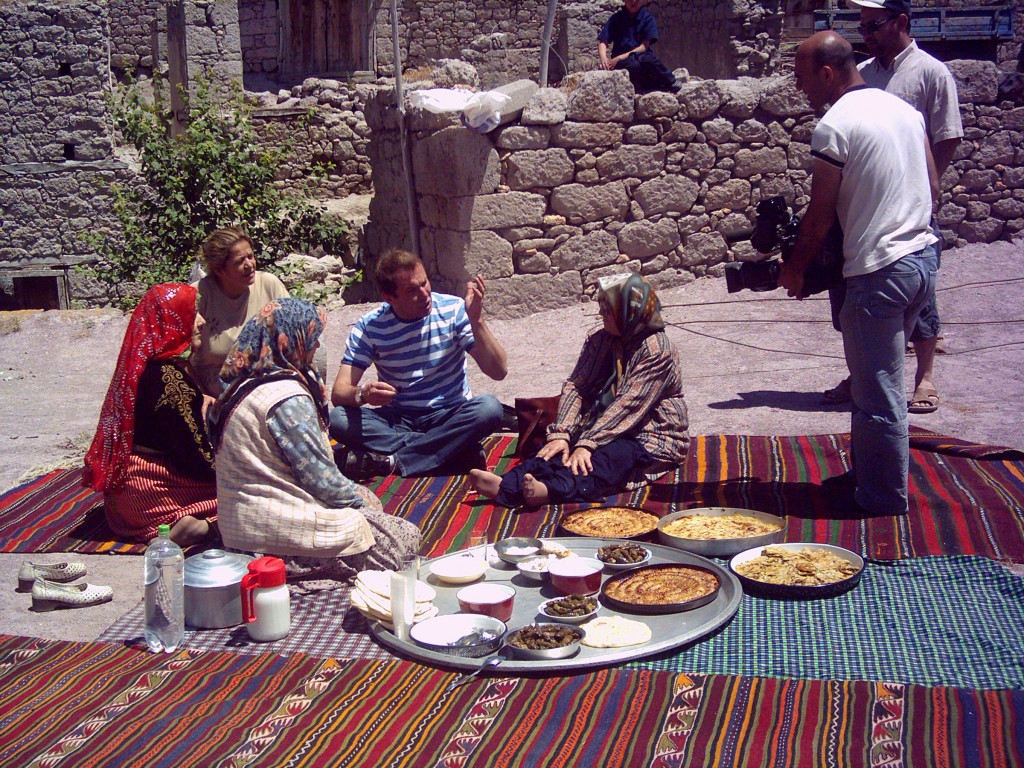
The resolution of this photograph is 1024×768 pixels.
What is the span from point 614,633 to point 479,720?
0.51 m

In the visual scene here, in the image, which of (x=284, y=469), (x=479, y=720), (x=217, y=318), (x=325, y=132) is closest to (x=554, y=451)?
(x=284, y=469)

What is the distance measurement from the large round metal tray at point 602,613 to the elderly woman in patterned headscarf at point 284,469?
0.98 ft

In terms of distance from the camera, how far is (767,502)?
4121 mm

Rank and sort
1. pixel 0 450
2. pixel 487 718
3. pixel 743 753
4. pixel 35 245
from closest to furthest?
pixel 743 753
pixel 487 718
pixel 0 450
pixel 35 245

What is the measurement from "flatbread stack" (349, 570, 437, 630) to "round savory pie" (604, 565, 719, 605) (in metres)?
0.54

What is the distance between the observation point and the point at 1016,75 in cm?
900

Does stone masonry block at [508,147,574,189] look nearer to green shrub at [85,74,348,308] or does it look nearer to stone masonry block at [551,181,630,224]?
stone masonry block at [551,181,630,224]

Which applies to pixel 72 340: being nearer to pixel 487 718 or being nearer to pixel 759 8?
pixel 487 718

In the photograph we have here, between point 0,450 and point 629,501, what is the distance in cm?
356

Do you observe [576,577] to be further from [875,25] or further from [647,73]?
[647,73]

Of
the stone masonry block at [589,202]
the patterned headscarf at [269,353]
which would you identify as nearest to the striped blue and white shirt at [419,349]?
the patterned headscarf at [269,353]

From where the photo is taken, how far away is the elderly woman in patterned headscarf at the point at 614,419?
166 inches

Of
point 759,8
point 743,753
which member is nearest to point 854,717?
point 743,753

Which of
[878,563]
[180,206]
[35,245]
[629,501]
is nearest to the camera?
[878,563]
